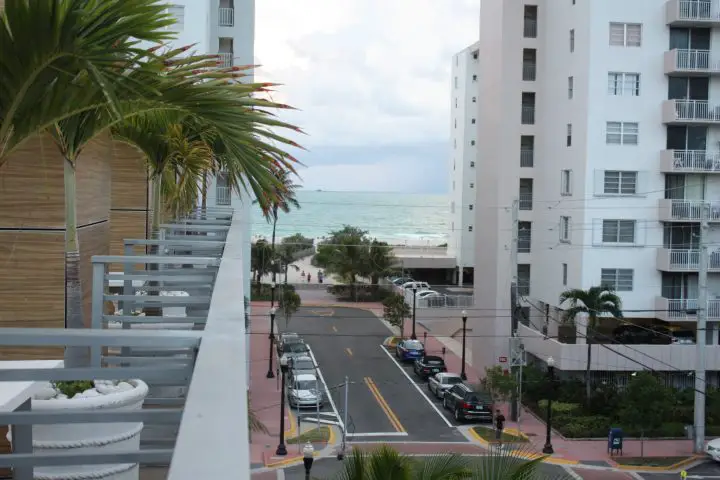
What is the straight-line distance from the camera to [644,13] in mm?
32375

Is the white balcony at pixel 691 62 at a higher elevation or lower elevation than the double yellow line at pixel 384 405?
higher

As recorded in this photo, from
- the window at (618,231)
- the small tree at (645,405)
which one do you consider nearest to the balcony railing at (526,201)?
the window at (618,231)

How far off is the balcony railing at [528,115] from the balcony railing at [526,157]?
114 centimetres

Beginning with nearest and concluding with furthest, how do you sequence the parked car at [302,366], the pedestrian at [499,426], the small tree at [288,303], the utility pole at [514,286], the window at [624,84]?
the pedestrian at [499,426]
the utility pole at [514,286]
the window at [624,84]
the parked car at [302,366]
the small tree at [288,303]

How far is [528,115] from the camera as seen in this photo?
123 ft

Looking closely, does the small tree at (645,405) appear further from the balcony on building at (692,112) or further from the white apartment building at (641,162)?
the balcony on building at (692,112)

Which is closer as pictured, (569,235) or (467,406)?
(467,406)

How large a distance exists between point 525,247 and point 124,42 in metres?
34.8

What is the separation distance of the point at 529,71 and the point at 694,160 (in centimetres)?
821

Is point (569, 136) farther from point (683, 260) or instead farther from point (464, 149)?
point (464, 149)

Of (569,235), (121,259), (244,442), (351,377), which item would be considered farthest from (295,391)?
(244,442)

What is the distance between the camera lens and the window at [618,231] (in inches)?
1296

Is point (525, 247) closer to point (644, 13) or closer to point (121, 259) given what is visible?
point (644, 13)

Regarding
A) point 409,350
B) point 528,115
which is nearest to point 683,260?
point 528,115
